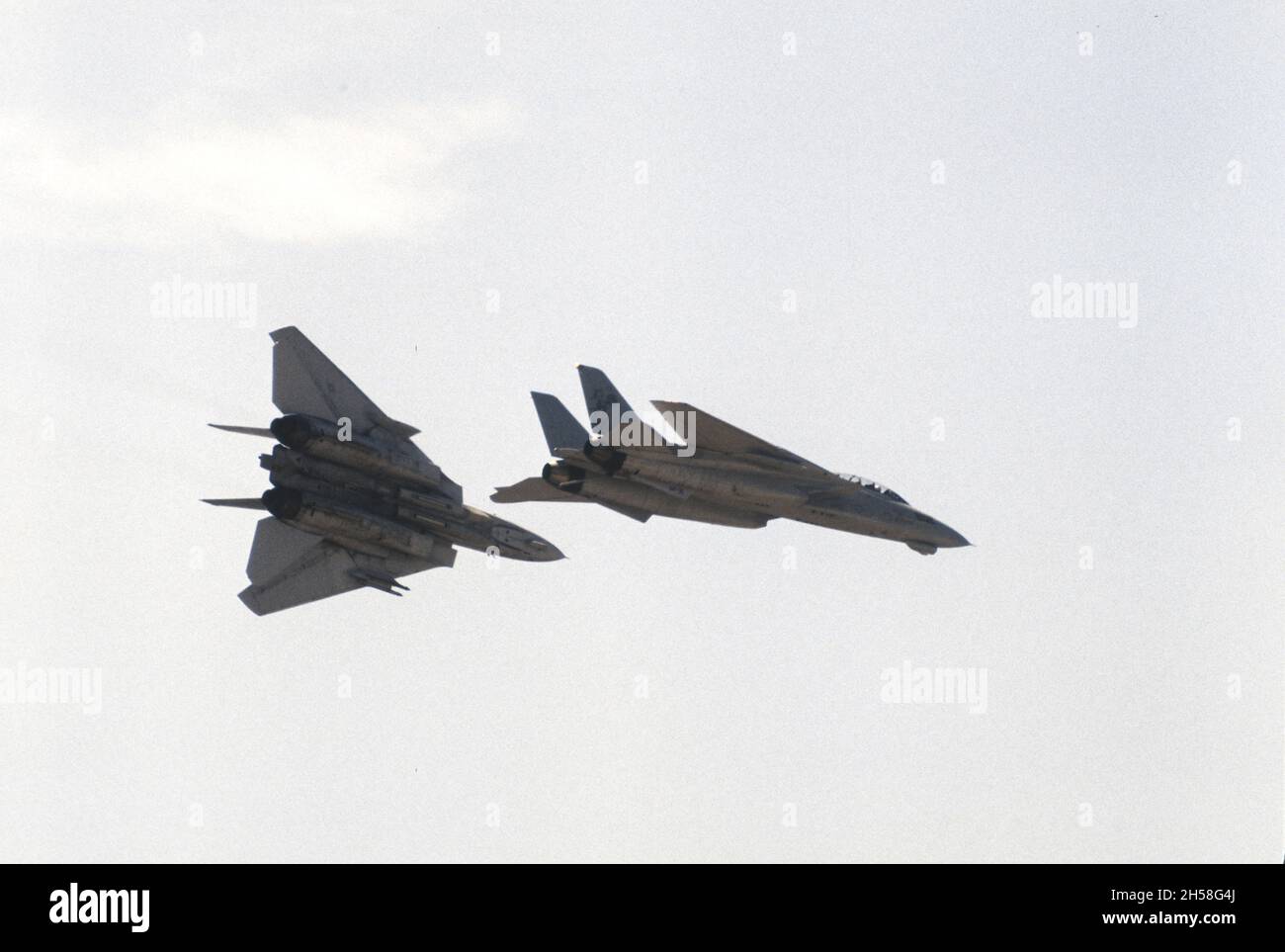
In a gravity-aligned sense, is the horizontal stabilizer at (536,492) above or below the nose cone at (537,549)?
above

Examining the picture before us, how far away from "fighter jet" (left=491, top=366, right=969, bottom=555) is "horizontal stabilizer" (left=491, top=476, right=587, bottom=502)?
0.09ft

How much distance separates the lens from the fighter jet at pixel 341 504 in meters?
55.8

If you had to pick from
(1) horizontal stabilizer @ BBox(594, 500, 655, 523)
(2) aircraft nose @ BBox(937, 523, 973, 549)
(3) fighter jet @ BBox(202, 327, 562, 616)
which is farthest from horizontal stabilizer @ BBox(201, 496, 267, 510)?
(2) aircraft nose @ BBox(937, 523, 973, 549)

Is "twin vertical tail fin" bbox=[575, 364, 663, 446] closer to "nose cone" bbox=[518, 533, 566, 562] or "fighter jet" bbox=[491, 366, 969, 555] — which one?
"fighter jet" bbox=[491, 366, 969, 555]

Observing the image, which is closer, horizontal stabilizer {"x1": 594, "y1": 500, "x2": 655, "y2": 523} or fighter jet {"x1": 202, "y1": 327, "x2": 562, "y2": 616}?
fighter jet {"x1": 202, "y1": 327, "x2": 562, "y2": 616}

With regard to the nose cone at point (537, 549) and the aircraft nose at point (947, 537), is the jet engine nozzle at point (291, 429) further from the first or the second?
the aircraft nose at point (947, 537)

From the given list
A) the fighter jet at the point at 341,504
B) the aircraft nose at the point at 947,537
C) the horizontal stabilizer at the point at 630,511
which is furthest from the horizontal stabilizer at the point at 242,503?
the aircraft nose at the point at 947,537

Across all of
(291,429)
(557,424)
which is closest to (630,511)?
(557,424)

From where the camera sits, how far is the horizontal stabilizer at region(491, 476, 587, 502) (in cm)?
5669

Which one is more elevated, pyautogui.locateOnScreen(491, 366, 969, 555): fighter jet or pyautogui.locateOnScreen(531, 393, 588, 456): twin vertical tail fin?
pyautogui.locateOnScreen(531, 393, 588, 456): twin vertical tail fin

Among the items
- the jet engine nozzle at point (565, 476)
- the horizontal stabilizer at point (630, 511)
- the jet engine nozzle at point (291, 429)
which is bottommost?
the horizontal stabilizer at point (630, 511)

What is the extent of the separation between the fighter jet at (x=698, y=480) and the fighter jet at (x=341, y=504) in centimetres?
172

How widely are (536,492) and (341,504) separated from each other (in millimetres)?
5129
